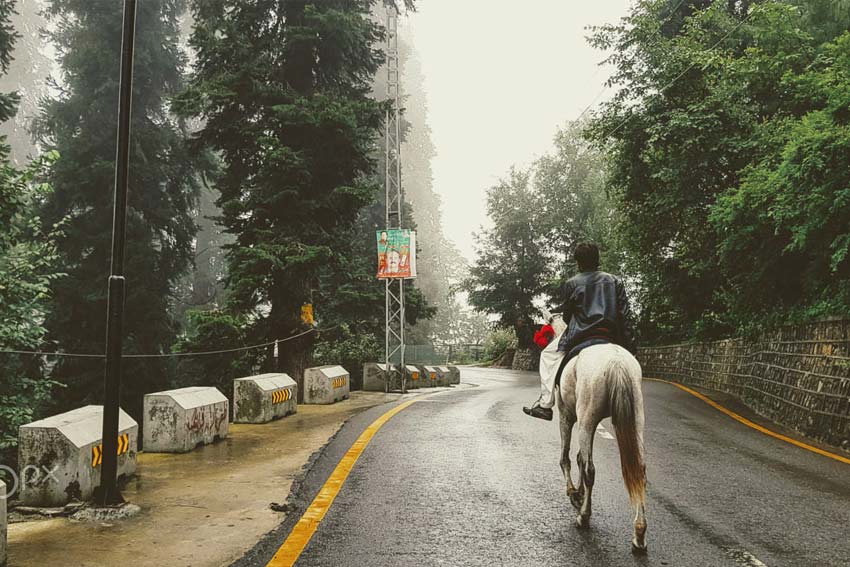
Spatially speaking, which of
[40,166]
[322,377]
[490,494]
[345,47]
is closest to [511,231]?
[345,47]

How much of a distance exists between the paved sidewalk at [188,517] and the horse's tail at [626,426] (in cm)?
262

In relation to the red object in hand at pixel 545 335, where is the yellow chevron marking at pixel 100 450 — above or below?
below

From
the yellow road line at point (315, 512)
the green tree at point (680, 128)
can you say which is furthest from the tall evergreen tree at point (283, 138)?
the green tree at point (680, 128)

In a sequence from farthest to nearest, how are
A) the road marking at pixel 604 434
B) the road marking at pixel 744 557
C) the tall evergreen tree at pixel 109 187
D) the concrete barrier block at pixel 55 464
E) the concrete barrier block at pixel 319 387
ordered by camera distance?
the tall evergreen tree at pixel 109 187 → the concrete barrier block at pixel 319 387 → the road marking at pixel 604 434 → the concrete barrier block at pixel 55 464 → the road marking at pixel 744 557

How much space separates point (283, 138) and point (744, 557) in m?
15.0

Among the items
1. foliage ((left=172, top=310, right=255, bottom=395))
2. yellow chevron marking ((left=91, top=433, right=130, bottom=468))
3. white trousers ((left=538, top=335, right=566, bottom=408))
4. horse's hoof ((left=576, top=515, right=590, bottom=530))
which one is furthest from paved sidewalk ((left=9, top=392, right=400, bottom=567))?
foliage ((left=172, top=310, right=255, bottom=395))

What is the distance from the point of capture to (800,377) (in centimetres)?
1228

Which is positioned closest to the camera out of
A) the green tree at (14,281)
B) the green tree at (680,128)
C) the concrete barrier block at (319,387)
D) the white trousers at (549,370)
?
A: the white trousers at (549,370)

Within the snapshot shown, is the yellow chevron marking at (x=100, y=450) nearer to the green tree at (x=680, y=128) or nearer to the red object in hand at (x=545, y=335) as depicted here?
the red object in hand at (x=545, y=335)

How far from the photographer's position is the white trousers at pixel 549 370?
6195 mm

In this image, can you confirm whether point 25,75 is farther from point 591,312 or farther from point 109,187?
point 591,312

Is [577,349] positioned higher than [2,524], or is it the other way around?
[577,349]

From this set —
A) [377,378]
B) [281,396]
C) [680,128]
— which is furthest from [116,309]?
[680,128]

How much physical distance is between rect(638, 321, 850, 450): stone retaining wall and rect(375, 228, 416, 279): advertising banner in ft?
28.3
